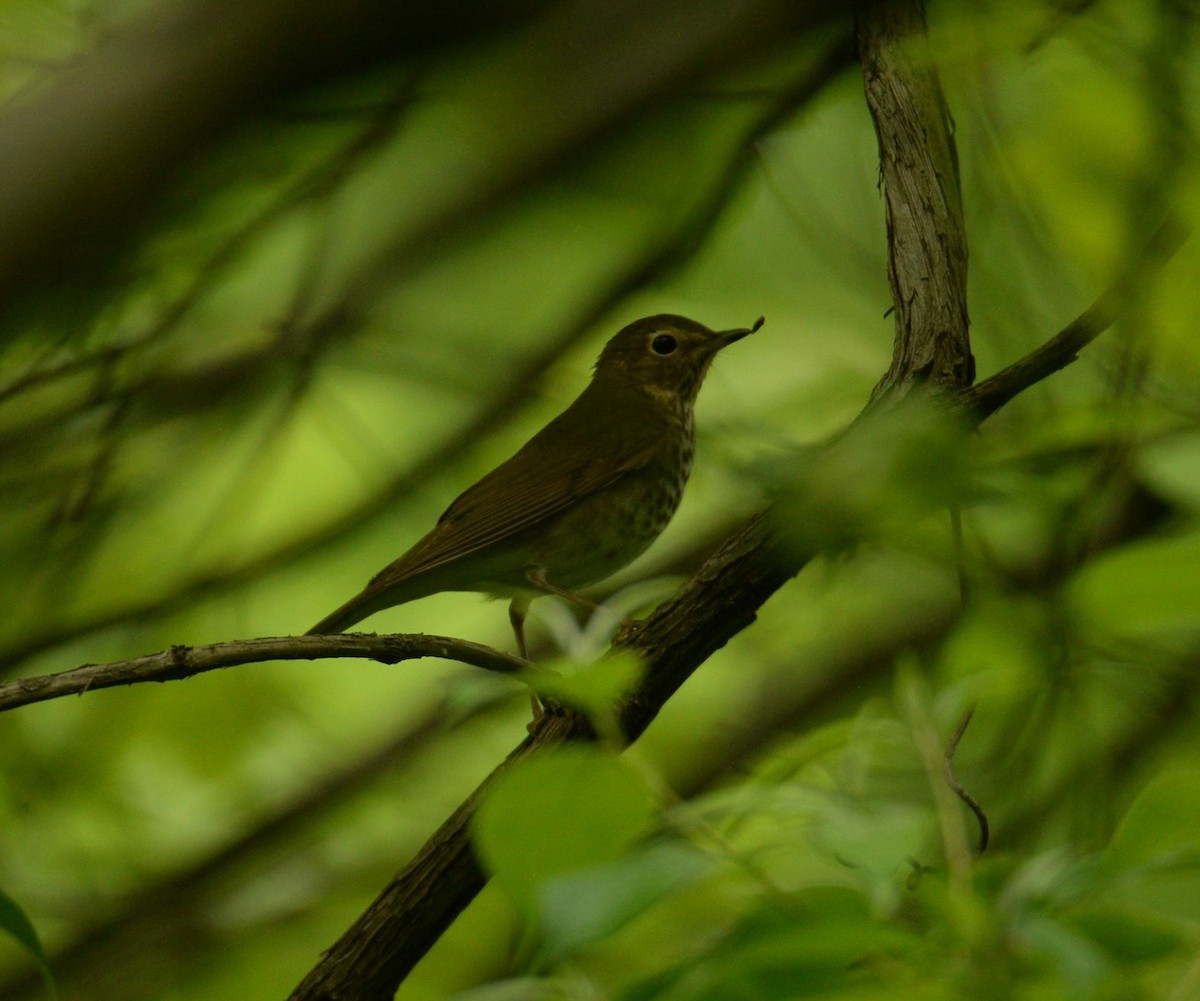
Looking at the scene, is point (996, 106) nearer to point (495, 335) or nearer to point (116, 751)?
point (495, 335)

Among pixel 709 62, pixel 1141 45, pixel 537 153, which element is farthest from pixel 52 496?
pixel 1141 45

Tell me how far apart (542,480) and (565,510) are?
0.11 meters

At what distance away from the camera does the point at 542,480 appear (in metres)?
3.58

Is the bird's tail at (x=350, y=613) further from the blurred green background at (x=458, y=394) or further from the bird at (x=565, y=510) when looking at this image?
the blurred green background at (x=458, y=394)

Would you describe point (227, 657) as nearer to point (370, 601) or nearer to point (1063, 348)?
point (1063, 348)

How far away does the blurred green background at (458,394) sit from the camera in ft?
9.04

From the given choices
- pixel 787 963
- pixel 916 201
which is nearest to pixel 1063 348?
pixel 916 201

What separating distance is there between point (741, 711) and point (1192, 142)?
197 centimetres

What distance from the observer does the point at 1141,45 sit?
9.46 feet

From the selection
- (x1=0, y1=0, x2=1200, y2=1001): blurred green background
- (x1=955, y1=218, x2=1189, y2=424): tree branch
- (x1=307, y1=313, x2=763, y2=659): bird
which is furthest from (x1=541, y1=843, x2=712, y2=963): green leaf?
(x1=307, y1=313, x2=763, y2=659): bird

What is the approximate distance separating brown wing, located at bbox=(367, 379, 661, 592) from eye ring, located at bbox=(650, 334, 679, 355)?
1.09 ft

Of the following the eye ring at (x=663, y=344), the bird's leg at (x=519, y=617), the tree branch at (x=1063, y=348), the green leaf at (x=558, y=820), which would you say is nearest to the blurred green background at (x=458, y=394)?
the tree branch at (x=1063, y=348)

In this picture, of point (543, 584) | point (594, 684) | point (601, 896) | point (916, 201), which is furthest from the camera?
point (543, 584)

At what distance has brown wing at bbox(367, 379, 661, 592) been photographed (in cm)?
327
